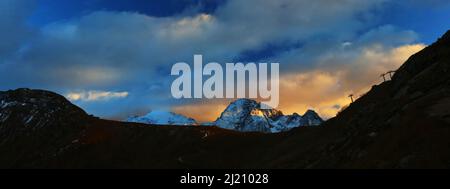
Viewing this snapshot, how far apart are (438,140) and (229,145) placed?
62266 millimetres

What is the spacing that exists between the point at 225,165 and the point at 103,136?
33.3 meters

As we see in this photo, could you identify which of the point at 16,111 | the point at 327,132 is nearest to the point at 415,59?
the point at 327,132

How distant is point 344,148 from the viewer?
175 feet

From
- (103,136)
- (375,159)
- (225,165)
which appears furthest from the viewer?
(103,136)

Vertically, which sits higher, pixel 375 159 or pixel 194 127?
pixel 194 127

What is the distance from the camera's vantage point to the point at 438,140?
39.2 metres

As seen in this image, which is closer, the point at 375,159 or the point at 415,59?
the point at 375,159

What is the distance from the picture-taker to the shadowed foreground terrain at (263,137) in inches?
1731

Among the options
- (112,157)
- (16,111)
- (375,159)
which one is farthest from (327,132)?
(16,111)

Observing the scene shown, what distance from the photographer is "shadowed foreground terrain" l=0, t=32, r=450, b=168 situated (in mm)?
43956

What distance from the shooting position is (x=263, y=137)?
328 feet
